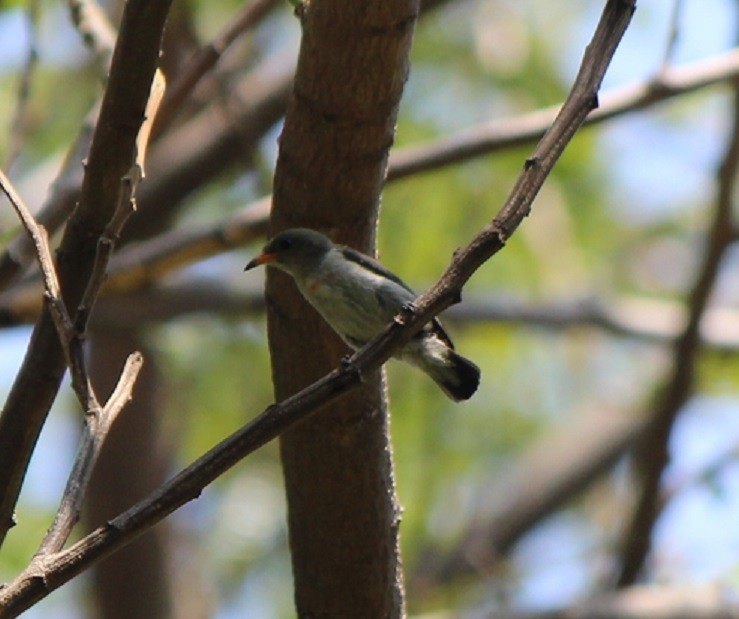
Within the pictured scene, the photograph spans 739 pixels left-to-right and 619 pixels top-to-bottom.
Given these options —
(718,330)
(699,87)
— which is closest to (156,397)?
(718,330)

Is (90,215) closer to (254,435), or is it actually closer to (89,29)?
(254,435)

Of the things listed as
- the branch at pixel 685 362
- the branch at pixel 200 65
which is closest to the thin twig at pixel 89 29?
the branch at pixel 200 65

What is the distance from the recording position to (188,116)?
256 inches

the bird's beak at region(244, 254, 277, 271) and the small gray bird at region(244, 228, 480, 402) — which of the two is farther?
the bird's beak at region(244, 254, 277, 271)

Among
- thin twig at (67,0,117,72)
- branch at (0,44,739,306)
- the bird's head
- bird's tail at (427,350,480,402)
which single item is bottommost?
bird's tail at (427,350,480,402)

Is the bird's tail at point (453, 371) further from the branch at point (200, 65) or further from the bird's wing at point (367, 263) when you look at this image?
the branch at point (200, 65)

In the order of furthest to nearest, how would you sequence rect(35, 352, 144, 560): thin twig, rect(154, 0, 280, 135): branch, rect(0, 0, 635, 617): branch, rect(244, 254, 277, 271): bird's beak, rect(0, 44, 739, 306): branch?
rect(0, 44, 739, 306): branch, rect(154, 0, 280, 135): branch, rect(244, 254, 277, 271): bird's beak, rect(35, 352, 144, 560): thin twig, rect(0, 0, 635, 617): branch

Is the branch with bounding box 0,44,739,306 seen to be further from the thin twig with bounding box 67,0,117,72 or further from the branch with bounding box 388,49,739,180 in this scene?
the thin twig with bounding box 67,0,117,72

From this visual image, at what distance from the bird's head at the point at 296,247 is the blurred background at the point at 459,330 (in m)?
2.45

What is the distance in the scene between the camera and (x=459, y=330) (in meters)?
6.48

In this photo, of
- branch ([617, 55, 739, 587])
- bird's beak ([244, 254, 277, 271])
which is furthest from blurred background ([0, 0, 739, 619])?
bird's beak ([244, 254, 277, 271])

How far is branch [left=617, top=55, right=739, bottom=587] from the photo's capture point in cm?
456

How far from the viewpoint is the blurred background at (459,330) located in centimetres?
618

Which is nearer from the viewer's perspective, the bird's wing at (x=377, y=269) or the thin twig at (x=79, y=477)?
the thin twig at (x=79, y=477)
